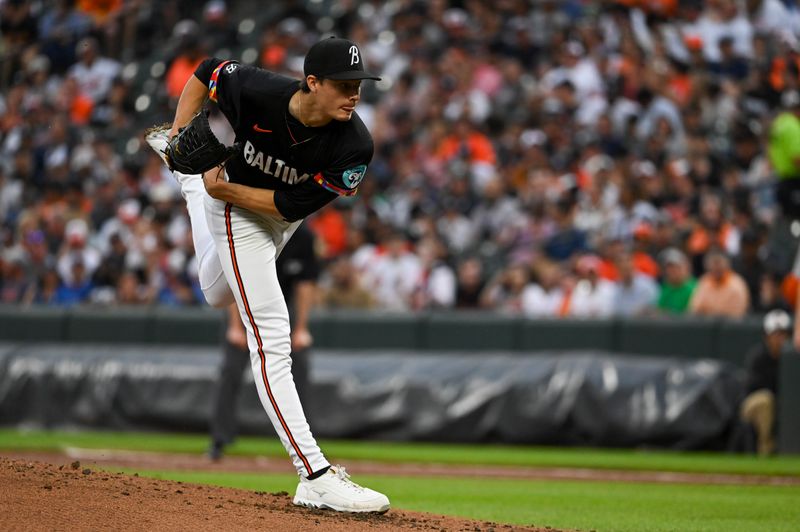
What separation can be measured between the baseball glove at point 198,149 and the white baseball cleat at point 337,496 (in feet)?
5.17

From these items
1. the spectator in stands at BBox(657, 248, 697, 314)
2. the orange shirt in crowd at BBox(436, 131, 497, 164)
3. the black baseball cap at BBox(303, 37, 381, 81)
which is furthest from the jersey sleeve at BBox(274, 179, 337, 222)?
the orange shirt in crowd at BBox(436, 131, 497, 164)

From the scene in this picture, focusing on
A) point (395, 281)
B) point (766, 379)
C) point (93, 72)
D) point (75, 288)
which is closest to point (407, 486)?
point (766, 379)

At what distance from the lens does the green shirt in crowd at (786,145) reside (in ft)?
44.9

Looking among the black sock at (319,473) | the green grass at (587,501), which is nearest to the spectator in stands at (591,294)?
the green grass at (587,501)

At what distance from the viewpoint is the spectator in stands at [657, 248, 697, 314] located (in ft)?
45.2

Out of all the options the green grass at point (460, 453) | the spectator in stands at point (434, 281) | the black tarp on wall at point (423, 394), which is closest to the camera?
the green grass at point (460, 453)

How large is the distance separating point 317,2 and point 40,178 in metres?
6.03

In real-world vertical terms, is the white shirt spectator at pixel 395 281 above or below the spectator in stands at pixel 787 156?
below

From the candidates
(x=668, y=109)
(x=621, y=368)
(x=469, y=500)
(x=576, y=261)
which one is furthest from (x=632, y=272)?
(x=469, y=500)

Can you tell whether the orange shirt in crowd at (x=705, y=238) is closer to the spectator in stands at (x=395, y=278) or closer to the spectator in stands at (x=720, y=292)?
the spectator in stands at (x=720, y=292)

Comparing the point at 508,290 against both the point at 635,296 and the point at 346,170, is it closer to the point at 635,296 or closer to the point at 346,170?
the point at 635,296

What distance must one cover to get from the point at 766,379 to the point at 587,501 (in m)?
4.82

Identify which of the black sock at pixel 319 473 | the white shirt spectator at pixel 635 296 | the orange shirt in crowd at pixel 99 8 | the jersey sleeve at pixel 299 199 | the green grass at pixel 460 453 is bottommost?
the green grass at pixel 460 453

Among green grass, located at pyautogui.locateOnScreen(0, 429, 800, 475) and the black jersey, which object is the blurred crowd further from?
the black jersey
